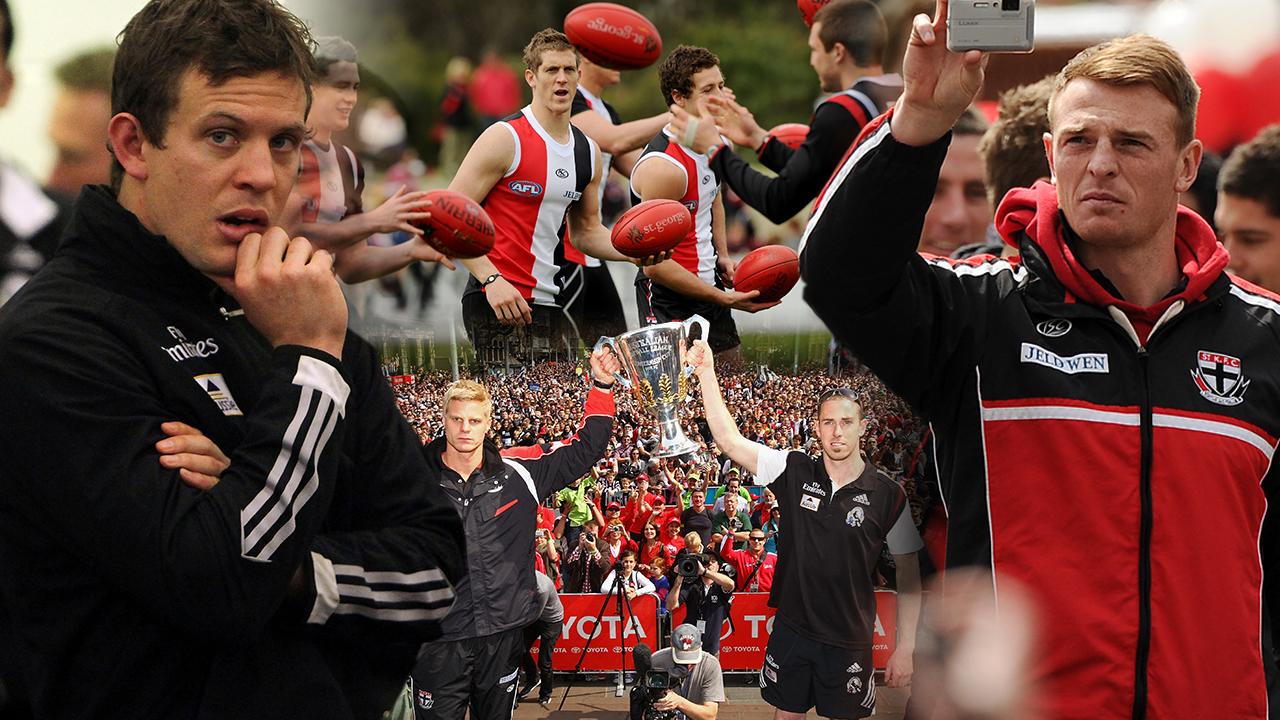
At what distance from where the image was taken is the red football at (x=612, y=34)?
332 cm

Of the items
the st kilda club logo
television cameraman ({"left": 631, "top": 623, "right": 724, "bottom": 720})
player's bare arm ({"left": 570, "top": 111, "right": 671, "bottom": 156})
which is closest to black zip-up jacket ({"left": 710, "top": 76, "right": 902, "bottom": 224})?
player's bare arm ({"left": 570, "top": 111, "right": 671, "bottom": 156})

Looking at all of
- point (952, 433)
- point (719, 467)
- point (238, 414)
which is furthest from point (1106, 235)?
point (719, 467)

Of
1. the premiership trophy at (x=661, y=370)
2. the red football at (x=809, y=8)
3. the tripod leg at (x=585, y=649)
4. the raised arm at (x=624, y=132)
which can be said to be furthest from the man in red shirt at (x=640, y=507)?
the red football at (x=809, y=8)

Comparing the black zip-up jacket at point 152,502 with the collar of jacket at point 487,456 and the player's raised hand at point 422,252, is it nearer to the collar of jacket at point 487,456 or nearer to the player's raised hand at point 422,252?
the player's raised hand at point 422,252

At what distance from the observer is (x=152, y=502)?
135cm

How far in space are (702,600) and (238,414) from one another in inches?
91.1

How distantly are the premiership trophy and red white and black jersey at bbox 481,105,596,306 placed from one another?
250 millimetres

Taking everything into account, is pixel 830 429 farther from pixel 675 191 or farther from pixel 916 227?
pixel 916 227

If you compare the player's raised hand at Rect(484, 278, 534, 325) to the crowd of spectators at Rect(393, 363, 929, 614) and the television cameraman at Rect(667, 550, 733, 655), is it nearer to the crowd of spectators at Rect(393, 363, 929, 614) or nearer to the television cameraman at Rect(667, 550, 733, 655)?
the crowd of spectators at Rect(393, 363, 929, 614)

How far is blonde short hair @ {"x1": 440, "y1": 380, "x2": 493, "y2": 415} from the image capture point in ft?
11.5

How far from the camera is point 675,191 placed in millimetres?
3455

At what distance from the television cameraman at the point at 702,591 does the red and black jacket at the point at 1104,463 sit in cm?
163

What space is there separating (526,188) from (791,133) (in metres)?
0.80

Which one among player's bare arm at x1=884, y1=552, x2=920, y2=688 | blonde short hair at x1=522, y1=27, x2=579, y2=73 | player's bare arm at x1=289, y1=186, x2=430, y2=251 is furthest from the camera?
player's bare arm at x1=884, y1=552, x2=920, y2=688
